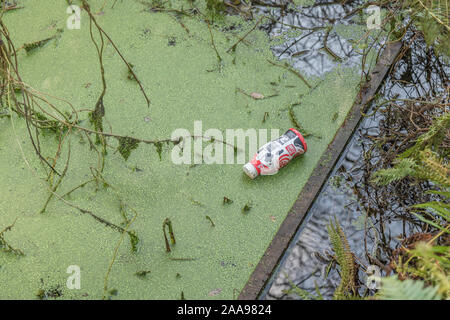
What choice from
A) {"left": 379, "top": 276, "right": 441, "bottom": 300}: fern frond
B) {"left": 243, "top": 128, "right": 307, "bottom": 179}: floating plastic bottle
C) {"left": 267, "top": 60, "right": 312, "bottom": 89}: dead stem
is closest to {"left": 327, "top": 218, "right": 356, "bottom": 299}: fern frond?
{"left": 243, "top": 128, "right": 307, "bottom": 179}: floating plastic bottle

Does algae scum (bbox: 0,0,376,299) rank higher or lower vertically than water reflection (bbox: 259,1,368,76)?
lower

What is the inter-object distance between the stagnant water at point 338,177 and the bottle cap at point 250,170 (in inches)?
12.1

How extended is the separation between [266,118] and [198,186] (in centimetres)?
52

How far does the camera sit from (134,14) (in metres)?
2.82

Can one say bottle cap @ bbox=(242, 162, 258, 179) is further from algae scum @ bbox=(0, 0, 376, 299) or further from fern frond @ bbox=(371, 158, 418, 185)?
fern frond @ bbox=(371, 158, 418, 185)

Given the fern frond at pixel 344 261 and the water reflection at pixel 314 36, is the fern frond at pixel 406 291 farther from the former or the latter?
the water reflection at pixel 314 36

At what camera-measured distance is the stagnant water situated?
1.99m

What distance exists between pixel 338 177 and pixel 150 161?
913mm

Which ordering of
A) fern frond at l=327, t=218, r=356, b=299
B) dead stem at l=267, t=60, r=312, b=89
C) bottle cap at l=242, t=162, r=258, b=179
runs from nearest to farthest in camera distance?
fern frond at l=327, t=218, r=356, b=299
bottle cap at l=242, t=162, r=258, b=179
dead stem at l=267, t=60, r=312, b=89

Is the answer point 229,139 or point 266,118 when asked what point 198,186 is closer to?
point 229,139

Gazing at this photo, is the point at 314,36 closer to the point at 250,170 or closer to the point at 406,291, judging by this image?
the point at 250,170

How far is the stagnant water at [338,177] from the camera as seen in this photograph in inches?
78.4

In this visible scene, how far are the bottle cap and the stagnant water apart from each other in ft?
1.00

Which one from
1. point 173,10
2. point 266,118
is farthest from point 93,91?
point 266,118
